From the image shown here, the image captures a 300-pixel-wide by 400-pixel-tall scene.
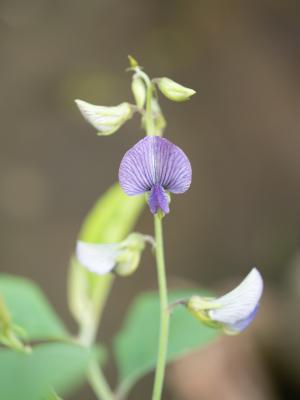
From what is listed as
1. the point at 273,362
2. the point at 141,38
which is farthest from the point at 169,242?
the point at 141,38

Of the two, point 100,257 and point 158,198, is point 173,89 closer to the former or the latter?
point 158,198

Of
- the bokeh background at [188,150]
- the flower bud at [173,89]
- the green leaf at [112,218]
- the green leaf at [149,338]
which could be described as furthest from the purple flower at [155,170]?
the bokeh background at [188,150]

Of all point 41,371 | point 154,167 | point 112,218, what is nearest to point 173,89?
point 154,167

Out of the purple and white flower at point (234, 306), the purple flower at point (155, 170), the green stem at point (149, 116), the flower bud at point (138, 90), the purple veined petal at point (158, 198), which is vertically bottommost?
the purple and white flower at point (234, 306)

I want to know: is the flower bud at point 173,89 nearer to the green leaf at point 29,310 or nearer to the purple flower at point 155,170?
the purple flower at point 155,170

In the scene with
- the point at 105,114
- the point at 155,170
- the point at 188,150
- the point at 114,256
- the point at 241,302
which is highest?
the point at 188,150

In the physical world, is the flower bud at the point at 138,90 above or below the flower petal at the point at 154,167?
above

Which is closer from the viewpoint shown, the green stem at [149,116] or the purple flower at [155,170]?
the purple flower at [155,170]
